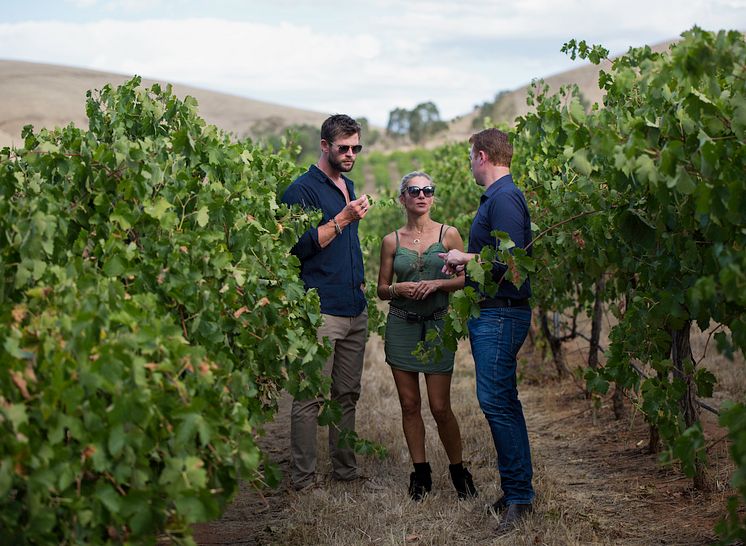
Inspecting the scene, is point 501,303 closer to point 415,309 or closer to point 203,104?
point 415,309

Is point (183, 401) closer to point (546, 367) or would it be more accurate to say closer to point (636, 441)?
point (636, 441)

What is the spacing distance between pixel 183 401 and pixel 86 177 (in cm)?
119

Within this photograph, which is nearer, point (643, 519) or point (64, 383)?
point (64, 383)

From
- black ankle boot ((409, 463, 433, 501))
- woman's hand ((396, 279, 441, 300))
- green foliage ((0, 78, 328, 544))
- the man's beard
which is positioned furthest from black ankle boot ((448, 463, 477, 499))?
the man's beard

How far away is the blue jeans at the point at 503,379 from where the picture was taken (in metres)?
4.46

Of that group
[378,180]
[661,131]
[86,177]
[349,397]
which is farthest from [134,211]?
[378,180]

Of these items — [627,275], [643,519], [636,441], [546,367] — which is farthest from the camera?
[546,367]

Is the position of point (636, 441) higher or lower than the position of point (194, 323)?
lower

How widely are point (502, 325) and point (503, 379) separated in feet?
0.85

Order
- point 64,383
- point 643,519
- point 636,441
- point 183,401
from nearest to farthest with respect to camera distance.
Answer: point 64,383 < point 183,401 < point 643,519 < point 636,441

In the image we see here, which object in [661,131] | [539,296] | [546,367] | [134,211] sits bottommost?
[546,367]

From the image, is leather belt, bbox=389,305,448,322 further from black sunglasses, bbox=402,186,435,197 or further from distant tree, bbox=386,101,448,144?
distant tree, bbox=386,101,448,144

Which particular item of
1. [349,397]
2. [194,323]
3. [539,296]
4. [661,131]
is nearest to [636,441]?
[539,296]

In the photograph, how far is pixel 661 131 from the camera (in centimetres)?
326
